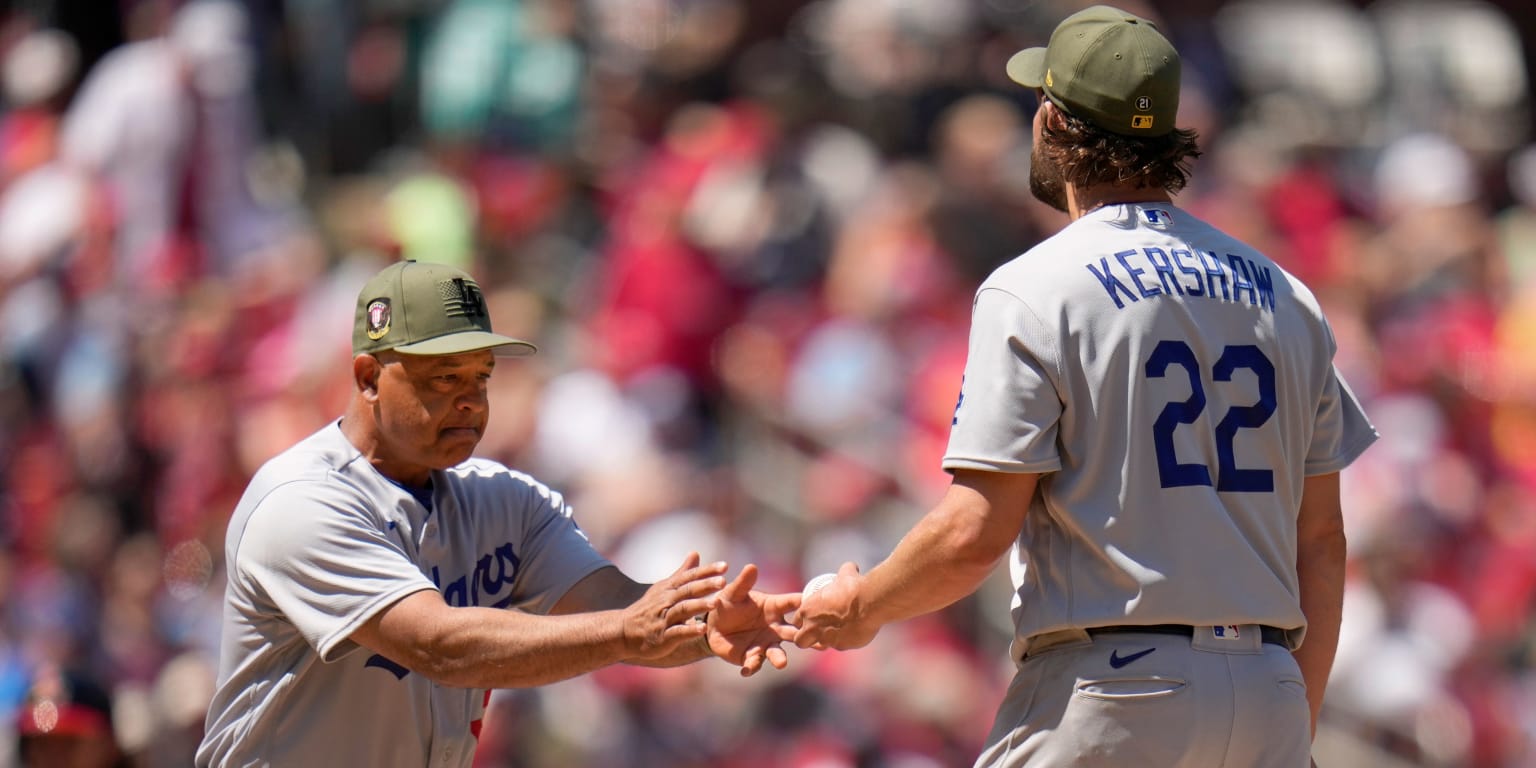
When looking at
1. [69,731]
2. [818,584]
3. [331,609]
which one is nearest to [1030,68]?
[818,584]

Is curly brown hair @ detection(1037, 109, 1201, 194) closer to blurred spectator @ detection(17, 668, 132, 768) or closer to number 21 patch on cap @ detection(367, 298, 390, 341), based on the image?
number 21 patch on cap @ detection(367, 298, 390, 341)

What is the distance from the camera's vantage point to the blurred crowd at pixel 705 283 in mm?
8492

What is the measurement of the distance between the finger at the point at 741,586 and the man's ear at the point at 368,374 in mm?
877

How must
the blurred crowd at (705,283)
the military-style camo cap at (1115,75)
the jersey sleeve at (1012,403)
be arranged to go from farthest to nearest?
the blurred crowd at (705,283), the military-style camo cap at (1115,75), the jersey sleeve at (1012,403)

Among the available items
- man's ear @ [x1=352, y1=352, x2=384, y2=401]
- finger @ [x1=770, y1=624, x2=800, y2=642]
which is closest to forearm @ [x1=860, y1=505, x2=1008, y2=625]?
finger @ [x1=770, y1=624, x2=800, y2=642]

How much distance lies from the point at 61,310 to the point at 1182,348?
8775 millimetres

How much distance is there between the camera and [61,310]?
1109cm

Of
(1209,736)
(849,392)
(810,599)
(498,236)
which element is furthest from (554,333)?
(1209,736)

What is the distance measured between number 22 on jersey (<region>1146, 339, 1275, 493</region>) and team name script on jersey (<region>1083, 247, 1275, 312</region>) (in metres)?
0.10

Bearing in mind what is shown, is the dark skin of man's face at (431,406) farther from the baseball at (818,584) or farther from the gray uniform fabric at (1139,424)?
the gray uniform fabric at (1139,424)

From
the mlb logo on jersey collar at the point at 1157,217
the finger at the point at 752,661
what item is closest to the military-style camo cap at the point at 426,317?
the finger at the point at 752,661

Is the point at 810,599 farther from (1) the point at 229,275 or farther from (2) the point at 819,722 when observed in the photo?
(1) the point at 229,275

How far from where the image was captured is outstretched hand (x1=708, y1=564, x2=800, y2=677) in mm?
4164

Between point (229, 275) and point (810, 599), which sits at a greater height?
point (229, 275)
